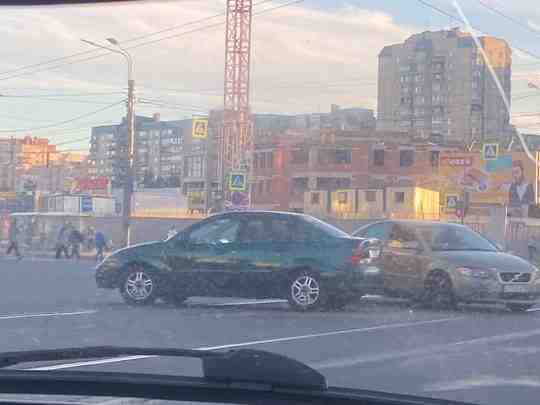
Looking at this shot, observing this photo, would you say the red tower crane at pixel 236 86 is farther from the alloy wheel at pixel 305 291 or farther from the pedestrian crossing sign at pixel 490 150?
the pedestrian crossing sign at pixel 490 150

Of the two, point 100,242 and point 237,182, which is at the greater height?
point 237,182

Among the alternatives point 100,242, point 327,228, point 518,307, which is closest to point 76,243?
point 100,242

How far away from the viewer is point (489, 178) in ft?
28.0

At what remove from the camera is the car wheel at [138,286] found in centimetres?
986

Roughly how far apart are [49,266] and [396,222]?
866cm

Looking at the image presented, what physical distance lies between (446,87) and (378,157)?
163 cm

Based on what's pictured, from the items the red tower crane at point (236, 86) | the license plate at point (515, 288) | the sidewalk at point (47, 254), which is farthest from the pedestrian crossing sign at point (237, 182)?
the sidewalk at point (47, 254)

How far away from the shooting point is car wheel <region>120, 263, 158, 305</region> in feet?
32.3

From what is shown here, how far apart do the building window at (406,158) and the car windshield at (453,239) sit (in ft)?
2.29

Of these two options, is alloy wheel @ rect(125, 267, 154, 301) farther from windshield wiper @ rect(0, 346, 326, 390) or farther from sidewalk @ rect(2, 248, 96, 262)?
windshield wiper @ rect(0, 346, 326, 390)

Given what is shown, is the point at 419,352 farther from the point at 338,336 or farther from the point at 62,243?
the point at 62,243

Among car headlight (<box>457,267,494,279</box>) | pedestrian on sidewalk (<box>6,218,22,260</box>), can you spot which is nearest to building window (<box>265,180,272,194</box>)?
car headlight (<box>457,267,494,279</box>)

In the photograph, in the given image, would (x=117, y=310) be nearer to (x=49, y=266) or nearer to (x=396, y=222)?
(x=396, y=222)

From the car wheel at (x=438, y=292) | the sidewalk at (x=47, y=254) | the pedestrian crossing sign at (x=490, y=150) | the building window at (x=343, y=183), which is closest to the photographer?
the pedestrian crossing sign at (x=490, y=150)
